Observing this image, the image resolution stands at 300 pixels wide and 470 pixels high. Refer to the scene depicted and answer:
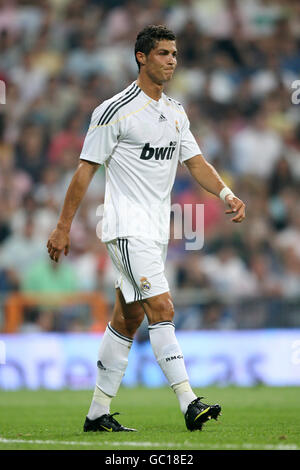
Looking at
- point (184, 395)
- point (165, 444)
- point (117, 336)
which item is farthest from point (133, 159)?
point (165, 444)

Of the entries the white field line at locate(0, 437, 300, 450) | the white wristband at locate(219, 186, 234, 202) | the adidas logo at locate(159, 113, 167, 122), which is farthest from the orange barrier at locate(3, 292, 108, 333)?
the white field line at locate(0, 437, 300, 450)

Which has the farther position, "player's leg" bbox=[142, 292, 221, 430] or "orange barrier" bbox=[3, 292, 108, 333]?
"orange barrier" bbox=[3, 292, 108, 333]

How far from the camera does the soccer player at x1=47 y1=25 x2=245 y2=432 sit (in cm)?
630

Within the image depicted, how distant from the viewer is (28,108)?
1631 cm

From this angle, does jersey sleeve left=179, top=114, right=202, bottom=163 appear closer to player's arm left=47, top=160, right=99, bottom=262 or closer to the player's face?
the player's face

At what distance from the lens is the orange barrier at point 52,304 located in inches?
493

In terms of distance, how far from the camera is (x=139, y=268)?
20.9ft

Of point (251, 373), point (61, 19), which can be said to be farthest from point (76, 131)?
point (251, 373)

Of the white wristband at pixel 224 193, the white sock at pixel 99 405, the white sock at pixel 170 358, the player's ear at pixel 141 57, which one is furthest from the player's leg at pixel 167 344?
the player's ear at pixel 141 57

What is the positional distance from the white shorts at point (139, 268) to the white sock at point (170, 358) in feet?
0.77

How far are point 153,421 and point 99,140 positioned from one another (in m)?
2.27

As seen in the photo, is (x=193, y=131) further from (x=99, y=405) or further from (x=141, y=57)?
(x=99, y=405)

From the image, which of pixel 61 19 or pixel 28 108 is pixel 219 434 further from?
pixel 61 19
